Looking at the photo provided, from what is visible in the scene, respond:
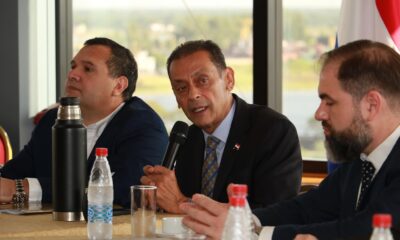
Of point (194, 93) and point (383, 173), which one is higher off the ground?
point (194, 93)

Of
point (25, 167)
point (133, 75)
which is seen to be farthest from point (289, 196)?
point (25, 167)

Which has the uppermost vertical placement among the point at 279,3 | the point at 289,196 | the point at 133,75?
the point at 279,3

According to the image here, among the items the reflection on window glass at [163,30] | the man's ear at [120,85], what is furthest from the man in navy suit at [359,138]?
the reflection on window glass at [163,30]

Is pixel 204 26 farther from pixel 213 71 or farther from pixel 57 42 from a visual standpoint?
pixel 213 71

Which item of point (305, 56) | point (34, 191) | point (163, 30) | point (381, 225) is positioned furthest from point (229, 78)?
point (163, 30)

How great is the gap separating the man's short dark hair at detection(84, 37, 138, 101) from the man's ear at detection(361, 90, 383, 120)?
5.32 feet

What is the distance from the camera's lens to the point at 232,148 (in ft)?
11.4

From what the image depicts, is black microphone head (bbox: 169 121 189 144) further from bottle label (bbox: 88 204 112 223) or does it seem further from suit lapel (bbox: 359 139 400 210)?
suit lapel (bbox: 359 139 400 210)

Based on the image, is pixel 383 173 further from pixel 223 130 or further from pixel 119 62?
pixel 119 62

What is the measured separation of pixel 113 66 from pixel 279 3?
2.25 m

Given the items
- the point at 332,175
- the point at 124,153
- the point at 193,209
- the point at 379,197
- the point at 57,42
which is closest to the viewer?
the point at 379,197

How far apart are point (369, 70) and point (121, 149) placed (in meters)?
1.39

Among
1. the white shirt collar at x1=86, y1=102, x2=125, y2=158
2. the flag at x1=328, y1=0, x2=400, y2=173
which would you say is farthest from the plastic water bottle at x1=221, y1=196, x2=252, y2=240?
the flag at x1=328, y1=0, x2=400, y2=173

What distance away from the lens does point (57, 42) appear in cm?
688
